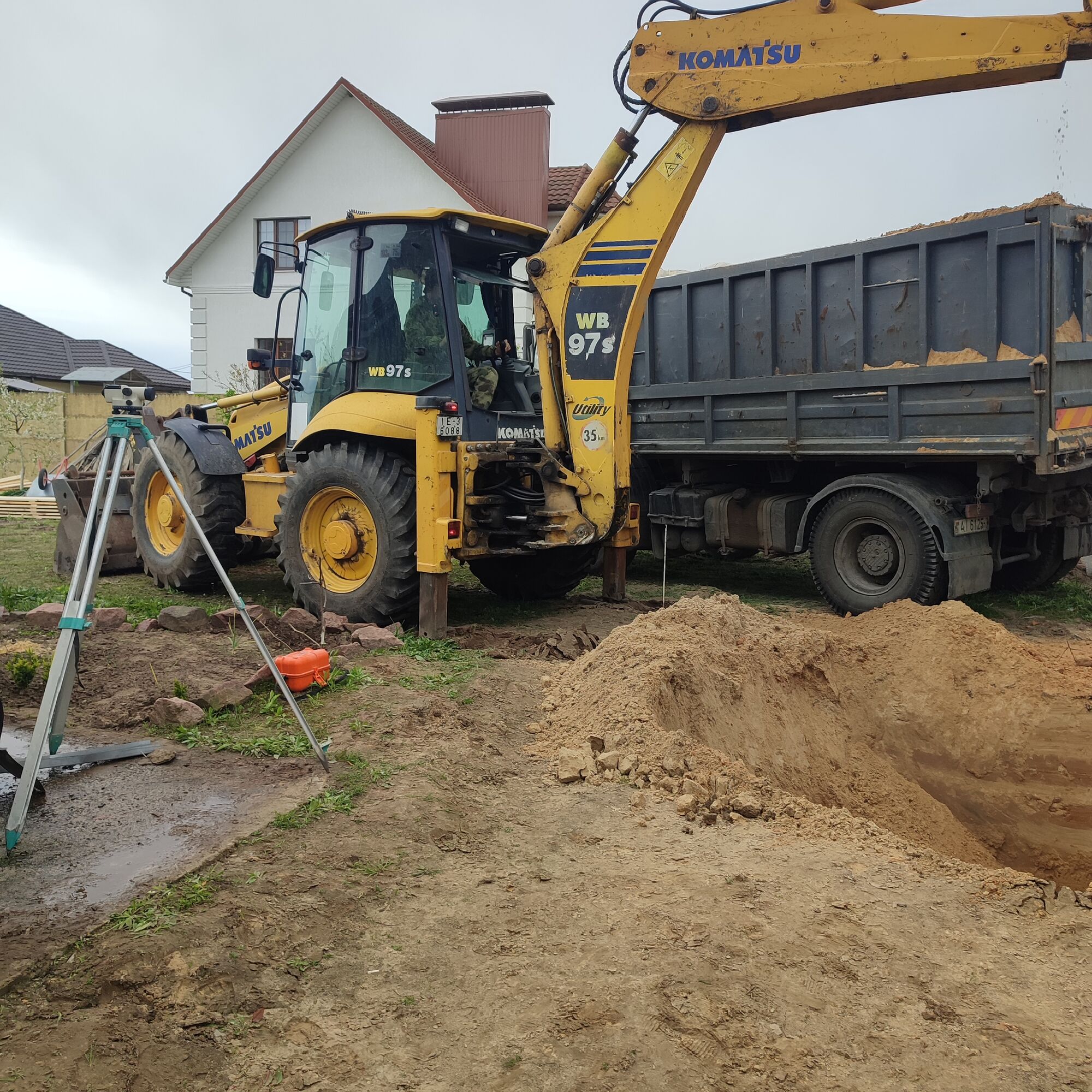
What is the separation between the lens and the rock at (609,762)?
482cm

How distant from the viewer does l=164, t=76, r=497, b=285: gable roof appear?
23641mm

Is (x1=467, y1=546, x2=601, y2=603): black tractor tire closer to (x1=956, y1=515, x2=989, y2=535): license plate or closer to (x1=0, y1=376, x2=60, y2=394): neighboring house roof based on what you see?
(x1=956, y1=515, x2=989, y2=535): license plate

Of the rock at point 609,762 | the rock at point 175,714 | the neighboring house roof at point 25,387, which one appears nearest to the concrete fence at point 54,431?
the neighboring house roof at point 25,387

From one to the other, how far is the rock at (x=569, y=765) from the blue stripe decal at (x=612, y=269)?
409 centimetres

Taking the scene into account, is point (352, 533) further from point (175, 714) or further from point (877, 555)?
point (877, 555)

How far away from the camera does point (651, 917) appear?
11.0ft

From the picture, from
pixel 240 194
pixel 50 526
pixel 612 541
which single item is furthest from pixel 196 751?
pixel 240 194

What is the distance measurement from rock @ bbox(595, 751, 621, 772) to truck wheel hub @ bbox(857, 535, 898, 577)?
4.67 meters

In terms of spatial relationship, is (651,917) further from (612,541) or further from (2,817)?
(612,541)

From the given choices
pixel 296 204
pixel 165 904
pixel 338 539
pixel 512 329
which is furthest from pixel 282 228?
pixel 165 904

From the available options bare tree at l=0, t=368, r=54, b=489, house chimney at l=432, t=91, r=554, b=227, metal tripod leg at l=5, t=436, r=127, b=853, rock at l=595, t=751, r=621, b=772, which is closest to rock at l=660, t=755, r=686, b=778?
rock at l=595, t=751, r=621, b=772

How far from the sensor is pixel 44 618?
736cm

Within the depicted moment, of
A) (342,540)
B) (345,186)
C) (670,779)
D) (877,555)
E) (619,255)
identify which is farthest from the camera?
(345,186)

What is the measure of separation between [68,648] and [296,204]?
76.4 ft
